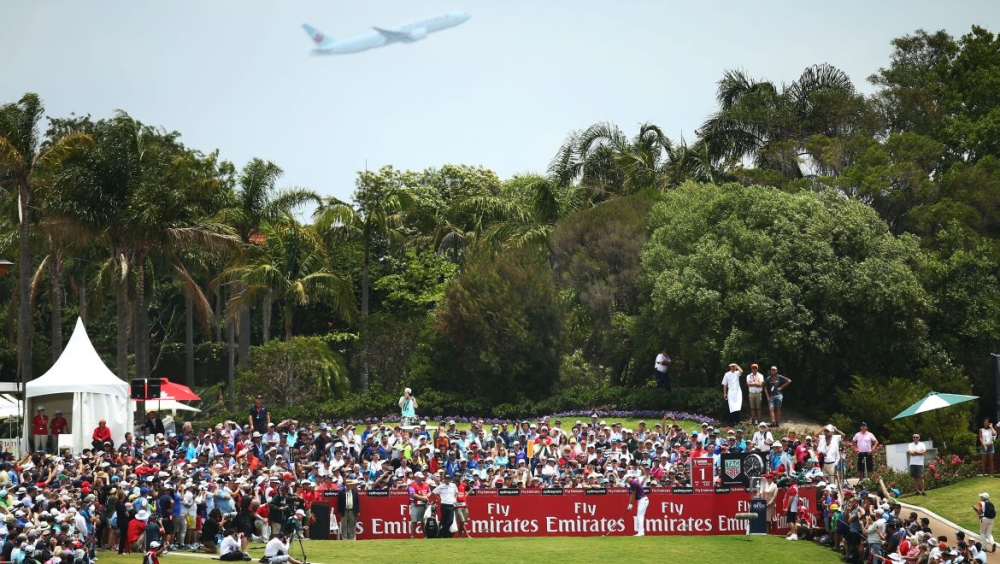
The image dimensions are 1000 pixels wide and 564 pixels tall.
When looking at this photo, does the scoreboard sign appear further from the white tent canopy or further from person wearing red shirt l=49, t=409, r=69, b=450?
person wearing red shirt l=49, t=409, r=69, b=450

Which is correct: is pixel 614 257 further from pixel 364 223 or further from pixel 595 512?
pixel 595 512

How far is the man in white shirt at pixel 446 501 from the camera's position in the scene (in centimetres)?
3059

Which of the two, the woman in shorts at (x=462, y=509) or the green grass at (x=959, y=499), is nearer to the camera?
the woman in shorts at (x=462, y=509)

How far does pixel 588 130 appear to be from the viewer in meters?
61.8

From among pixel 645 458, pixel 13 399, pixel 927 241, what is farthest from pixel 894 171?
pixel 13 399

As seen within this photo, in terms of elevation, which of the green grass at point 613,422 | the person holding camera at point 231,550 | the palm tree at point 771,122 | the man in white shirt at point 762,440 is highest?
the palm tree at point 771,122

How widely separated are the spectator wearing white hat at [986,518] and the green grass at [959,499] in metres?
2.07

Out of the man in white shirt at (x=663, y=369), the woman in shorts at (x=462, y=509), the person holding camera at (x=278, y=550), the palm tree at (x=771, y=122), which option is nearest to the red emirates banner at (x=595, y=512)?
the woman in shorts at (x=462, y=509)

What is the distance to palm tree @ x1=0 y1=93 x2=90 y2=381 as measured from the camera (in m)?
45.1

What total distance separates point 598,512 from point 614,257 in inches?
896

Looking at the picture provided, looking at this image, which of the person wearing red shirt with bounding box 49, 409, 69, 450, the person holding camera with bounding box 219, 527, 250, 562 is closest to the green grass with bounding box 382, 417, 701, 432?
the person wearing red shirt with bounding box 49, 409, 69, 450

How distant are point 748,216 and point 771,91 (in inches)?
682

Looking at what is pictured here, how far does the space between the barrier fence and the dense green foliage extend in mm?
13575

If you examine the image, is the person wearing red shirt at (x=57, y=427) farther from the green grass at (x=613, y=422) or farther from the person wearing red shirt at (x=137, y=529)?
the green grass at (x=613, y=422)
